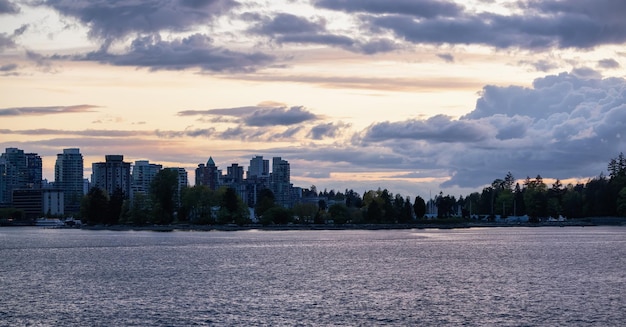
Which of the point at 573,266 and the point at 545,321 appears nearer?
the point at 545,321

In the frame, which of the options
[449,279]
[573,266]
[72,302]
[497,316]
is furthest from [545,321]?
[573,266]

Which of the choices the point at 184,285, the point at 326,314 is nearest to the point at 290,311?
the point at 326,314

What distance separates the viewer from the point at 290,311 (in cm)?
6219

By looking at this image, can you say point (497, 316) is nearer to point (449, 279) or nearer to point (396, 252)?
point (449, 279)

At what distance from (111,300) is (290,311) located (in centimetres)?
1597

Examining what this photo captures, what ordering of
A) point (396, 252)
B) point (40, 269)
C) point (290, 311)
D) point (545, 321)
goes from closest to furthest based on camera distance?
point (545, 321)
point (290, 311)
point (40, 269)
point (396, 252)

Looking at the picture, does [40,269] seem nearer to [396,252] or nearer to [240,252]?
[240,252]

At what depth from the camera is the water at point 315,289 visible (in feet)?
194

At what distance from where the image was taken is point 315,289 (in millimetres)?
76375

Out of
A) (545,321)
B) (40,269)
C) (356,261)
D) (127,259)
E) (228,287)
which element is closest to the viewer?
(545,321)

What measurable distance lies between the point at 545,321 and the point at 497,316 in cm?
334

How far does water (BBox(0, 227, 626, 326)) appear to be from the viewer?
59156 millimetres

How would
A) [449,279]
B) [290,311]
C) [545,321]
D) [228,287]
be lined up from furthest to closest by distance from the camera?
[449,279], [228,287], [290,311], [545,321]

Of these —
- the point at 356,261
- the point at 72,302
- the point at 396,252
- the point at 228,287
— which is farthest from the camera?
the point at 396,252
